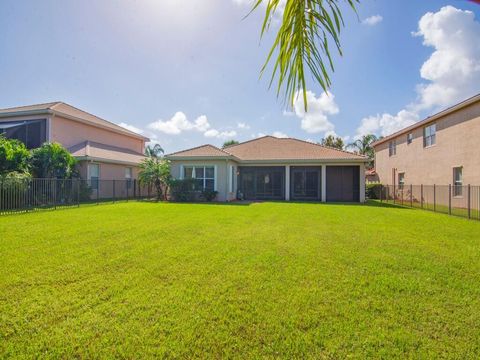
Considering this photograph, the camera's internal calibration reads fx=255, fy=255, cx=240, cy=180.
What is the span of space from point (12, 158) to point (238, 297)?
49.5 feet

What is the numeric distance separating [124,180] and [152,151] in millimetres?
19746

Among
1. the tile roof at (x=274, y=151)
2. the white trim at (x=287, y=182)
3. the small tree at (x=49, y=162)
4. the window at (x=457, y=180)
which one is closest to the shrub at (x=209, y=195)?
the tile roof at (x=274, y=151)

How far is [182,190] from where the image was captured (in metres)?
17.4

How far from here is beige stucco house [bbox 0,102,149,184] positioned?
57.8 ft

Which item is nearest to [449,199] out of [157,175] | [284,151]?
[284,151]

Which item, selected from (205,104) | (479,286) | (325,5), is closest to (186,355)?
(325,5)

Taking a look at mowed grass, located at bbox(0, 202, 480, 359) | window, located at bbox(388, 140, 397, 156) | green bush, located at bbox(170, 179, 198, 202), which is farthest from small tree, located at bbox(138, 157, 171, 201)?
window, located at bbox(388, 140, 397, 156)

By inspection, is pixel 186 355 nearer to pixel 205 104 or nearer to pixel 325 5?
pixel 325 5

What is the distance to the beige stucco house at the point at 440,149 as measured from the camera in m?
13.1

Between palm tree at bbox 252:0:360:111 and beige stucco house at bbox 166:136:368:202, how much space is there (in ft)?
52.4

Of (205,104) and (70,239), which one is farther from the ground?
(205,104)

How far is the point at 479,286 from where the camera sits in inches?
149

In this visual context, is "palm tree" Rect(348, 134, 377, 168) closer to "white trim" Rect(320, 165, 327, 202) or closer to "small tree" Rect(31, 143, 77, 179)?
"white trim" Rect(320, 165, 327, 202)

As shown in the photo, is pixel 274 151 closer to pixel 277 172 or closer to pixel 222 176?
pixel 277 172
